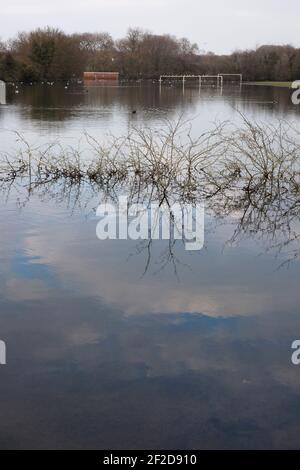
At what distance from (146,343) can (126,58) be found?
12204 centimetres

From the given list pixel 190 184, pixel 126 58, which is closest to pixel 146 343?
pixel 190 184

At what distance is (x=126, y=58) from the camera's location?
398ft

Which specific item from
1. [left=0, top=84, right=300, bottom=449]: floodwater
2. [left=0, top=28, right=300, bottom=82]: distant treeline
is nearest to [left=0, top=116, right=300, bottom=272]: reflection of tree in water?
[left=0, top=84, right=300, bottom=449]: floodwater

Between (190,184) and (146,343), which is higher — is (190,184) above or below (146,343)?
above

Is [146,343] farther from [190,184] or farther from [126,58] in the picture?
[126,58]

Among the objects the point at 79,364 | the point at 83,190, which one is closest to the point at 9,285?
the point at 79,364

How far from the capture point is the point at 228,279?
324 inches

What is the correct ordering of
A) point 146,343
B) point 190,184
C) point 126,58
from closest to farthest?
point 146,343 < point 190,184 < point 126,58

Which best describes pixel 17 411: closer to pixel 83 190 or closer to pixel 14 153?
pixel 83 190

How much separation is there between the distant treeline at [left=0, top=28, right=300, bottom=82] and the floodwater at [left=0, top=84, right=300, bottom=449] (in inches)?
2969

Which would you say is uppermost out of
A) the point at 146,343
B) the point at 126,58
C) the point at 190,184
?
the point at 126,58

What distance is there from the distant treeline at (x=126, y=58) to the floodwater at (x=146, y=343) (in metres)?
75.4
